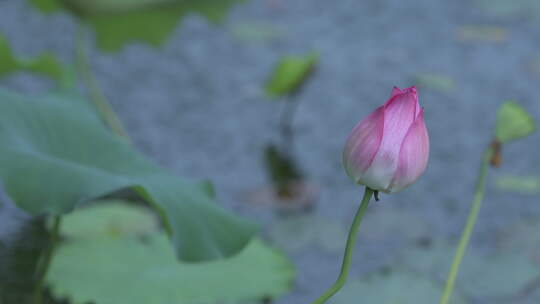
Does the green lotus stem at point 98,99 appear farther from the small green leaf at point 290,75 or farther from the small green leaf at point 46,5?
the small green leaf at point 290,75

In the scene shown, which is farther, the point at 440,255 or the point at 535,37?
the point at 535,37

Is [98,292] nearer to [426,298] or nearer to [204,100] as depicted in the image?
[426,298]

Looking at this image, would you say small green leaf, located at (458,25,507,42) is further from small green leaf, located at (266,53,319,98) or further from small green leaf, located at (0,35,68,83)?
small green leaf, located at (0,35,68,83)

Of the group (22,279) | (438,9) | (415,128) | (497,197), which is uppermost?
(438,9)

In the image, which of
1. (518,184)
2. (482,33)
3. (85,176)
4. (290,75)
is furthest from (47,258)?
(482,33)

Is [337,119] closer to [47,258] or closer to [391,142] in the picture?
[47,258]

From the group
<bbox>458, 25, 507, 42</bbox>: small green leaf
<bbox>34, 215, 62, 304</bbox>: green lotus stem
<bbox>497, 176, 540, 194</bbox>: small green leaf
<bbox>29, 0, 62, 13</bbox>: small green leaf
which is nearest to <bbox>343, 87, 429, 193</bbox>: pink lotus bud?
<bbox>34, 215, 62, 304</bbox>: green lotus stem

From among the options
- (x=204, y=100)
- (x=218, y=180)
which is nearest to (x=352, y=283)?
(x=218, y=180)

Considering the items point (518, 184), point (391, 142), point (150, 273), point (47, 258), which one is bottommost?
point (47, 258)
